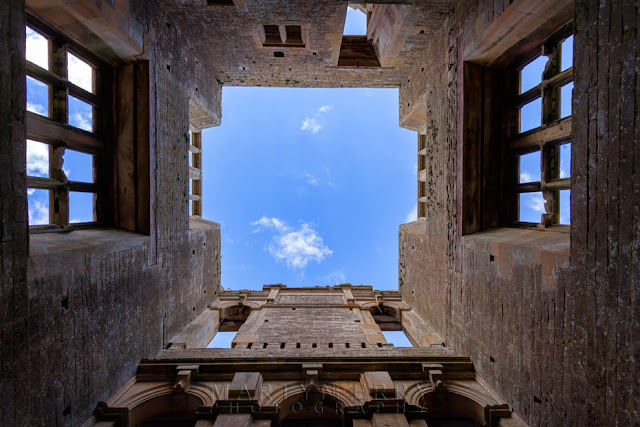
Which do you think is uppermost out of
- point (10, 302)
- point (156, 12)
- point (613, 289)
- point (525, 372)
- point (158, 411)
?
point (156, 12)

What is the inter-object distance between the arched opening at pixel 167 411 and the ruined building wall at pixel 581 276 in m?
6.14

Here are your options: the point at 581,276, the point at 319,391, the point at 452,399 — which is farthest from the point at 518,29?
the point at 319,391

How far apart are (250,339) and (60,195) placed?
217 inches

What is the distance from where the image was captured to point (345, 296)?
12562 millimetres

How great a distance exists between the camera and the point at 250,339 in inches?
338

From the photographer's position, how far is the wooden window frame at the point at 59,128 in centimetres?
561

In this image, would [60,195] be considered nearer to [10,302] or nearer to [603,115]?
[10,302]

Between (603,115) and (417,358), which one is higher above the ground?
(603,115)

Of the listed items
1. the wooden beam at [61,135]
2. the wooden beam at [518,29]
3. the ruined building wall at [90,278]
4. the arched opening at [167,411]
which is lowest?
the arched opening at [167,411]

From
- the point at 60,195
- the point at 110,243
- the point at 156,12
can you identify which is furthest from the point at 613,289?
the point at 156,12

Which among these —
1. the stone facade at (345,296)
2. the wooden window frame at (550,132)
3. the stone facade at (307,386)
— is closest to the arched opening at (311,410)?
the stone facade at (307,386)

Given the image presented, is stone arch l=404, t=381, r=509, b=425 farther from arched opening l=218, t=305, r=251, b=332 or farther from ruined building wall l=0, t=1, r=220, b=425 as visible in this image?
arched opening l=218, t=305, r=251, b=332

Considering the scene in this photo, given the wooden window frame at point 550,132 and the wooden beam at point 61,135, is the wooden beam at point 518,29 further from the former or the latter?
the wooden beam at point 61,135

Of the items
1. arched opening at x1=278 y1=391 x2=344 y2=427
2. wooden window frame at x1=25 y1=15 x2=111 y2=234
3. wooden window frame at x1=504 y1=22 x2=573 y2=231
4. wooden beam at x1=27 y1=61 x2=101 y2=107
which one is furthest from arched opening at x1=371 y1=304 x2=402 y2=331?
wooden beam at x1=27 y1=61 x2=101 y2=107
